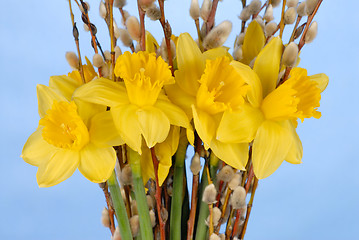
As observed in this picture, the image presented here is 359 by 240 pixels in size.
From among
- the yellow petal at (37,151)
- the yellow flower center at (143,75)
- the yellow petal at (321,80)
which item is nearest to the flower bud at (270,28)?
the yellow petal at (321,80)

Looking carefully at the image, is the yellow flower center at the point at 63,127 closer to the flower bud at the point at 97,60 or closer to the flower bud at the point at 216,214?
the flower bud at the point at 97,60

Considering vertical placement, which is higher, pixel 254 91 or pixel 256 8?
pixel 256 8

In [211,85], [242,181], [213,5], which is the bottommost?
[242,181]

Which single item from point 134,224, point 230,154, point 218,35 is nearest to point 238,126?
point 230,154

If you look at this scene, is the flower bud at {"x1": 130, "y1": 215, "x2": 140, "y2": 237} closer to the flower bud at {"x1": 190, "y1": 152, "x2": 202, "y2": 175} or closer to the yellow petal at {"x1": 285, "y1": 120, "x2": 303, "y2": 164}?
the flower bud at {"x1": 190, "y1": 152, "x2": 202, "y2": 175}

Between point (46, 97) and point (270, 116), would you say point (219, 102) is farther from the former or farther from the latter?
point (46, 97)

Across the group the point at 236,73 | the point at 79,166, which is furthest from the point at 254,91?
the point at 79,166

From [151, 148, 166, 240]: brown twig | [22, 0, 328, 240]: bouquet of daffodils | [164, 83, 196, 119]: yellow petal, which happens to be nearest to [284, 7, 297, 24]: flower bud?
[22, 0, 328, 240]: bouquet of daffodils

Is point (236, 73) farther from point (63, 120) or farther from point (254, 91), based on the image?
point (63, 120)

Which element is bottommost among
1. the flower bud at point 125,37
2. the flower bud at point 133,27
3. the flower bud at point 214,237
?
the flower bud at point 214,237
